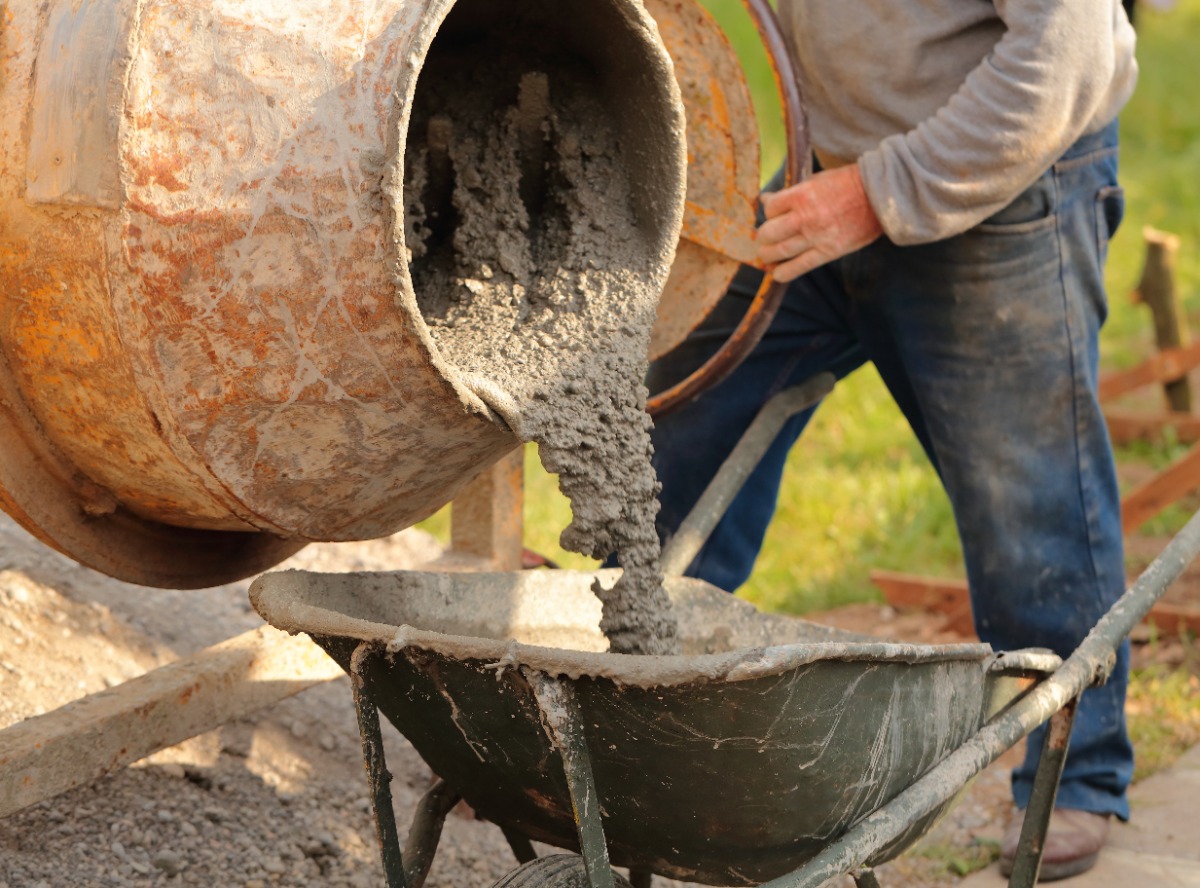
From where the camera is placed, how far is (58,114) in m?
1.58

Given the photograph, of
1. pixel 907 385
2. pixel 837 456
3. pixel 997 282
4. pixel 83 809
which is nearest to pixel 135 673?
pixel 83 809

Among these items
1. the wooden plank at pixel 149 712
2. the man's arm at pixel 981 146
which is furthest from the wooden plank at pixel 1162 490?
the wooden plank at pixel 149 712

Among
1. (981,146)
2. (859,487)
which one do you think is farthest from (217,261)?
(859,487)

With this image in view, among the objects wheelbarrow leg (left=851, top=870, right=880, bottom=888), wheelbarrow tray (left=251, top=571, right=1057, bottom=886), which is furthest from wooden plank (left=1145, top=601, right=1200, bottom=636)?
wheelbarrow leg (left=851, top=870, right=880, bottom=888)

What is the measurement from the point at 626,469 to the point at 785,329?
92cm

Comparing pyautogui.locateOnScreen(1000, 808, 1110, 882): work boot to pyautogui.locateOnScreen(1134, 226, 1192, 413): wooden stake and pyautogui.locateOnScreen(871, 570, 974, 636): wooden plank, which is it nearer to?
pyautogui.locateOnScreen(871, 570, 974, 636): wooden plank

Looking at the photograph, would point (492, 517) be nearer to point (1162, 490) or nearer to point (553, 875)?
point (553, 875)

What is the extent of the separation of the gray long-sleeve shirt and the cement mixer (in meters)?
0.88

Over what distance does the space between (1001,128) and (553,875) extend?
4.34ft

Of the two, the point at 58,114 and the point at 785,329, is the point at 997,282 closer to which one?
the point at 785,329

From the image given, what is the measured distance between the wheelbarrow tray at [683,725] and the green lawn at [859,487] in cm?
231

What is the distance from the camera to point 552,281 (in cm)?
201

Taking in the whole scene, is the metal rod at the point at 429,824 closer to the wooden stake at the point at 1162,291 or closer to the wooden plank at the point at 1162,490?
the wooden plank at the point at 1162,490

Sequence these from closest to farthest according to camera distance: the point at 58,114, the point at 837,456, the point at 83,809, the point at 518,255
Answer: the point at 58,114
the point at 518,255
the point at 83,809
the point at 837,456
